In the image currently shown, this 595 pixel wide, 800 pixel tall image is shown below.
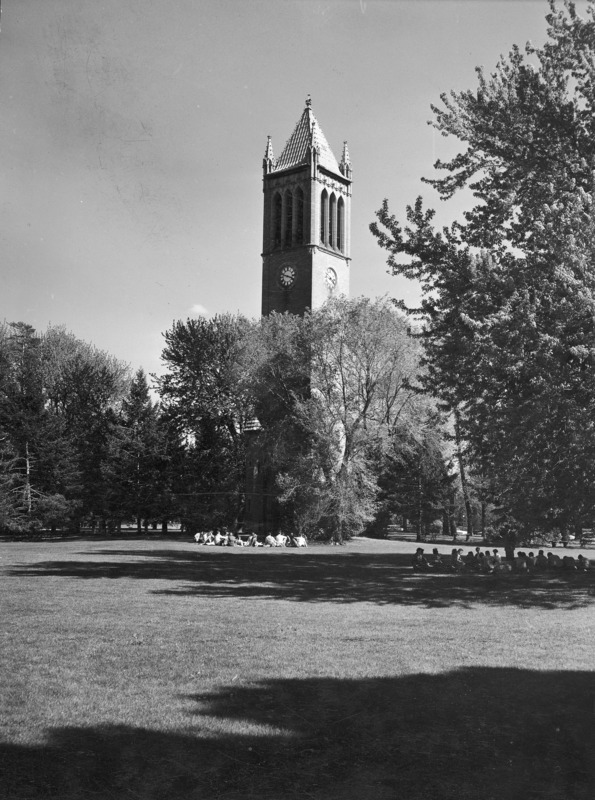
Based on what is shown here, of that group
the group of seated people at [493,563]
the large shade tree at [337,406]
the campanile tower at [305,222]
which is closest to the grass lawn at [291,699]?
the group of seated people at [493,563]

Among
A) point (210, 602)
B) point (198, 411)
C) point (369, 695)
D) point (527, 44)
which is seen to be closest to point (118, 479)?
point (198, 411)

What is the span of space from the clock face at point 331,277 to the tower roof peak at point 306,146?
9.61 m

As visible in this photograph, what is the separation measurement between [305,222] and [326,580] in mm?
44866

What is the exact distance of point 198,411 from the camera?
55.8m

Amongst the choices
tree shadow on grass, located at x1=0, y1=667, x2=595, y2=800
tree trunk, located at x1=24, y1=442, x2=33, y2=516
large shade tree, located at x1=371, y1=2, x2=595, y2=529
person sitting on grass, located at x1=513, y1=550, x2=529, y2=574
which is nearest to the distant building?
tree trunk, located at x1=24, y1=442, x2=33, y2=516

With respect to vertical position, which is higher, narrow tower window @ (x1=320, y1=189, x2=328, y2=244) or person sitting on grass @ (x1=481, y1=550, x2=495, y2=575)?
Result: narrow tower window @ (x1=320, y1=189, x2=328, y2=244)

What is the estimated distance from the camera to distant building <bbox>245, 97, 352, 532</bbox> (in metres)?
60.5

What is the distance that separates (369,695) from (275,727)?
1.58 meters

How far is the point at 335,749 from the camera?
7117mm

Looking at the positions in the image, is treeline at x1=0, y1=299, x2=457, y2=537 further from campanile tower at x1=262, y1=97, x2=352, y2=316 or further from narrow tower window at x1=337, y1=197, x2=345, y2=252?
narrow tower window at x1=337, y1=197, x2=345, y2=252

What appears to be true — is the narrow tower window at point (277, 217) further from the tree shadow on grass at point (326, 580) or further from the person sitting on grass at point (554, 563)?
the person sitting on grass at point (554, 563)

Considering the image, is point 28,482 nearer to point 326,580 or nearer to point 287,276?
point 287,276

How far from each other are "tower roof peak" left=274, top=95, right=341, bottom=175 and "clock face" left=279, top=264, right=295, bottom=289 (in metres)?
9.68

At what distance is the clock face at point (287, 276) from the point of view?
200 ft
